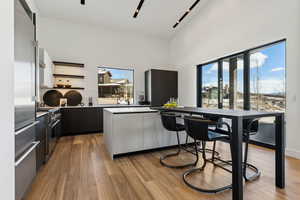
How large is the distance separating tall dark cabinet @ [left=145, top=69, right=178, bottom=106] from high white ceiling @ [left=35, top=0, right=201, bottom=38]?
175 centimetres

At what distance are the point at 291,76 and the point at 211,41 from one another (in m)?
2.29

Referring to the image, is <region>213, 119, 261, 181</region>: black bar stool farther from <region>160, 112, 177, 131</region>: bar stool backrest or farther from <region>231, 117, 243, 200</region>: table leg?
<region>160, 112, 177, 131</region>: bar stool backrest

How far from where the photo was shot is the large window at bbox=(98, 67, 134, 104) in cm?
545

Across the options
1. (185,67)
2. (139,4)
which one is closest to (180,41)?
(185,67)

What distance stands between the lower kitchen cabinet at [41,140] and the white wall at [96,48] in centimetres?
284

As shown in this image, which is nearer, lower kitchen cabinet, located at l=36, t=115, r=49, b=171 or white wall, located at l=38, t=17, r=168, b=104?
lower kitchen cabinet, located at l=36, t=115, r=49, b=171

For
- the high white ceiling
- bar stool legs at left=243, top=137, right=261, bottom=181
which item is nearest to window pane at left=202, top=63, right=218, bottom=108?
the high white ceiling

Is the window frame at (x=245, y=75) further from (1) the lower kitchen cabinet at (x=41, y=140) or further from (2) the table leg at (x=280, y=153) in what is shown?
(1) the lower kitchen cabinet at (x=41, y=140)

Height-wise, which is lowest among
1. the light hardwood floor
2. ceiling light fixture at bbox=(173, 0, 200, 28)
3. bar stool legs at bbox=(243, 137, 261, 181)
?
the light hardwood floor

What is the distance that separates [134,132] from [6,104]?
207 cm

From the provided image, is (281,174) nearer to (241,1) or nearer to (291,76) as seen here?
(291,76)

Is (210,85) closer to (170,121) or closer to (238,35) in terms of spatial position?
(238,35)

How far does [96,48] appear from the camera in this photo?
5293 mm

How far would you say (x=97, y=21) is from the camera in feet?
16.4
